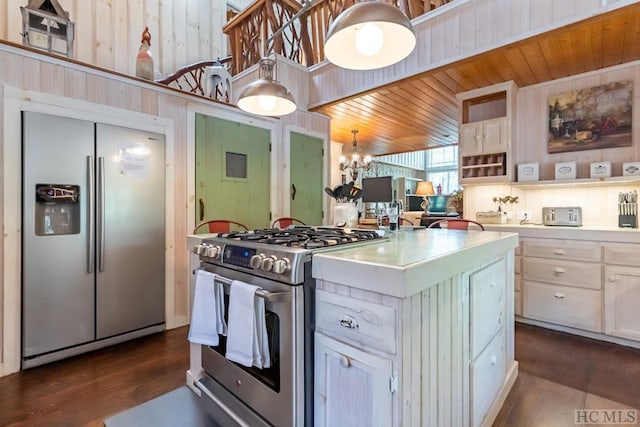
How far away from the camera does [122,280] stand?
2.63 metres

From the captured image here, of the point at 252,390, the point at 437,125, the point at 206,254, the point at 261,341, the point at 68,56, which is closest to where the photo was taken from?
the point at 261,341

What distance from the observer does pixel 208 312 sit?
1.57m

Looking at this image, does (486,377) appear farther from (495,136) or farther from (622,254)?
(495,136)

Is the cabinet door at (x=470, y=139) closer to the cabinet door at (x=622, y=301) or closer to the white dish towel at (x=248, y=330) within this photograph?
the cabinet door at (x=622, y=301)

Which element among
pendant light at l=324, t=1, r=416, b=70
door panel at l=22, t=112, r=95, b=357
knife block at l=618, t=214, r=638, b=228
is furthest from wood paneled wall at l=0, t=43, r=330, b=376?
knife block at l=618, t=214, r=638, b=228

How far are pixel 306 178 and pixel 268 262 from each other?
3.14 metres

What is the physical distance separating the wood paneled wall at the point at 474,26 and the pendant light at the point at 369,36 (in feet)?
5.04

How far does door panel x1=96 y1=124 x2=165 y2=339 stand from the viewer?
2.53 meters

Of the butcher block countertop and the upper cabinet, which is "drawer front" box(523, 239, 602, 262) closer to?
the upper cabinet

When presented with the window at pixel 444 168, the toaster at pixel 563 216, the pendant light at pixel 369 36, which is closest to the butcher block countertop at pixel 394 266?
the pendant light at pixel 369 36

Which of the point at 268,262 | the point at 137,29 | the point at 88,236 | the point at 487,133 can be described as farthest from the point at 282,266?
the point at 137,29

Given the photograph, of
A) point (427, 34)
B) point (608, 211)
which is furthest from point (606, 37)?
point (608, 211)

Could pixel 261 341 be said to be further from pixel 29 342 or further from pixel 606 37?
pixel 606 37

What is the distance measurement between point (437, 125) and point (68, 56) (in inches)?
184
